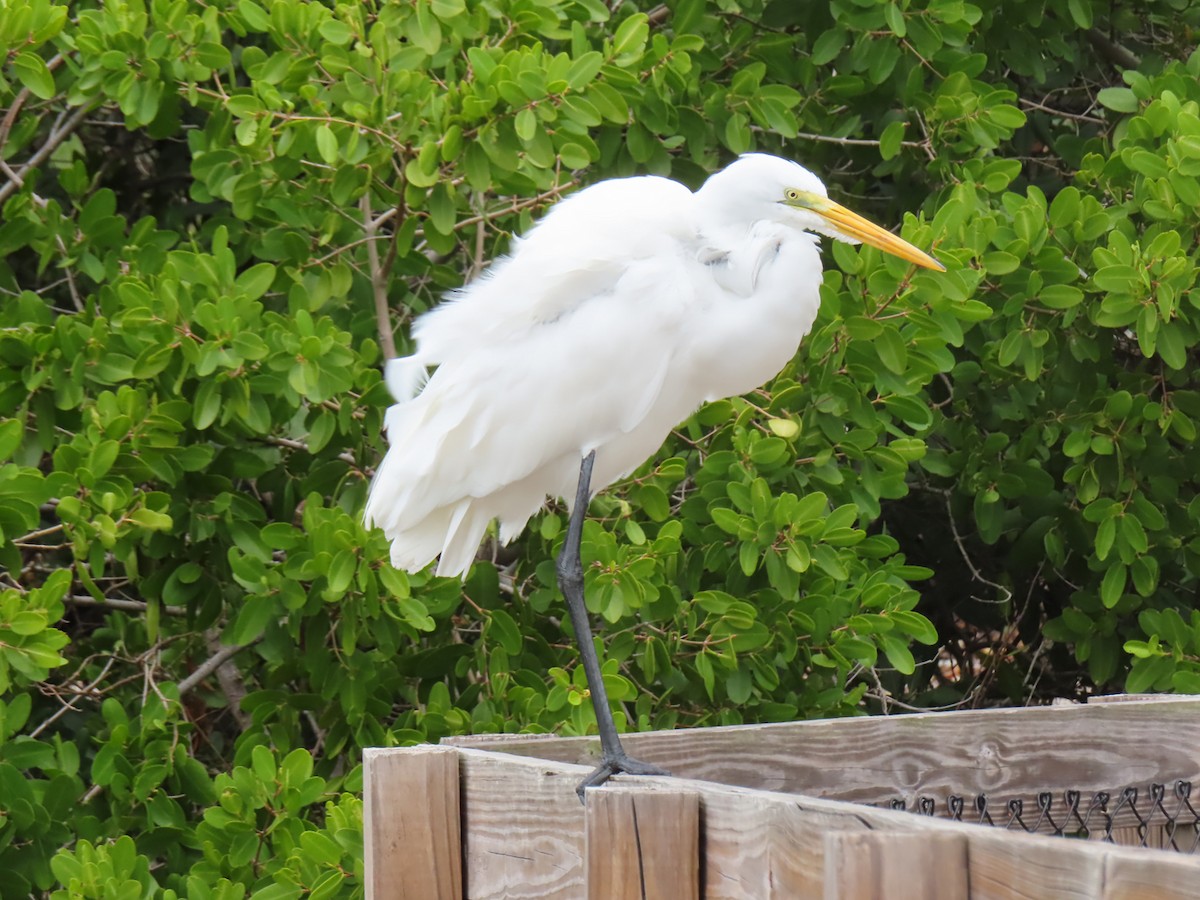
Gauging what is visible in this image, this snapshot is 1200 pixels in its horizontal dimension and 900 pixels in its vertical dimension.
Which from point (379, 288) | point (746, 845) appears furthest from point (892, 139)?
point (746, 845)

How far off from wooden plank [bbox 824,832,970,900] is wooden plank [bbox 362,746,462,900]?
31.0 inches

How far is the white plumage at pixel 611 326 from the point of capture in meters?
2.08

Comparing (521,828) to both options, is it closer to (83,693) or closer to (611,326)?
(611,326)

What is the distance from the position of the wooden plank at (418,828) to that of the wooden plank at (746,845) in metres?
0.02

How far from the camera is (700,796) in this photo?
1312 millimetres

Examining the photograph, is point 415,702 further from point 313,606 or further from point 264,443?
point 264,443

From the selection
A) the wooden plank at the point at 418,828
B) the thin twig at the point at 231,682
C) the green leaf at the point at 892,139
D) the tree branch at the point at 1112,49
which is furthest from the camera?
the tree branch at the point at 1112,49

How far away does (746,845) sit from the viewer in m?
1.24

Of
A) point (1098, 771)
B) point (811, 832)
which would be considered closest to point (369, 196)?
point (1098, 771)

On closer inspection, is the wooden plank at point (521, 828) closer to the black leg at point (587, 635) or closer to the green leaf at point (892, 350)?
the black leg at point (587, 635)

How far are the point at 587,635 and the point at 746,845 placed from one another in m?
0.92

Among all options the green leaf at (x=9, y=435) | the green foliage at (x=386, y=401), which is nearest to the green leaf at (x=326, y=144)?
the green foliage at (x=386, y=401)

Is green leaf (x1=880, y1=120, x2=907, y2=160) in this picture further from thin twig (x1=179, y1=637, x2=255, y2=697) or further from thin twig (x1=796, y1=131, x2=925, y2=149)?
thin twig (x1=179, y1=637, x2=255, y2=697)

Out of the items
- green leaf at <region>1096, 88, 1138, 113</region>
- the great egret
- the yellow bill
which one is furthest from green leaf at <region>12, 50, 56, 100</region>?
green leaf at <region>1096, 88, 1138, 113</region>
